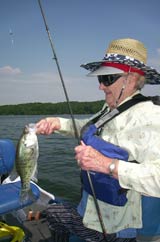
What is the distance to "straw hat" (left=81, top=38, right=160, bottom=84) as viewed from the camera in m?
3.38

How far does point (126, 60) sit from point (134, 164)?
1.16 m

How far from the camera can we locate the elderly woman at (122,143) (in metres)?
3.06

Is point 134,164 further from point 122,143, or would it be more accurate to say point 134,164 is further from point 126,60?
point 126,60

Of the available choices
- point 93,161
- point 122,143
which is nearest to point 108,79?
point 122,143

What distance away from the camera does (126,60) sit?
3373 mm

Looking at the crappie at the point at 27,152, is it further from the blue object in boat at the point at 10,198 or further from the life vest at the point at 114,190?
the blue object in boat at the point at 10,198

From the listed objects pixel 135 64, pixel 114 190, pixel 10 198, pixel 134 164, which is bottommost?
pixel 10 198

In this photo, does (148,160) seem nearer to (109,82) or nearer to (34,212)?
(109,82)

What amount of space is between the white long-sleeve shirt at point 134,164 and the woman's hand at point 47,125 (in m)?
0.86

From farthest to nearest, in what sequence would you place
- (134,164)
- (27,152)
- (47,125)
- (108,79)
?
(47,125)
(108,79)
(27,152)
(134,164)

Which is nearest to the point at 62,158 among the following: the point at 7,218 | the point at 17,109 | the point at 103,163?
the point at 7,218

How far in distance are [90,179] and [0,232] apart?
112 inches

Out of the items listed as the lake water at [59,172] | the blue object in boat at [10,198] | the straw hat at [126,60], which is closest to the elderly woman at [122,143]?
the straw hat at [126,60]

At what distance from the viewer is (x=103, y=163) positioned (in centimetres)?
285
